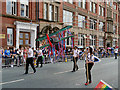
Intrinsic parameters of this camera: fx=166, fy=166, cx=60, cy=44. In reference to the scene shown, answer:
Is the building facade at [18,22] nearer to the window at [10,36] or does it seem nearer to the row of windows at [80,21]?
the window at [10,36]

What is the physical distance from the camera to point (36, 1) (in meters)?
22.7

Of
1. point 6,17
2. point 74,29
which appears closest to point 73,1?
point 74,29

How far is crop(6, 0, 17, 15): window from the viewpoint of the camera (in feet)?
65.0

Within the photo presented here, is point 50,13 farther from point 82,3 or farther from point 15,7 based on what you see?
point 82,3

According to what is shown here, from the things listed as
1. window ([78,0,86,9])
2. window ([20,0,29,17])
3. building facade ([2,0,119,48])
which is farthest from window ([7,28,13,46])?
window ([78,0,86,9])

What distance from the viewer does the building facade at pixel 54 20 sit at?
20047 millimetres

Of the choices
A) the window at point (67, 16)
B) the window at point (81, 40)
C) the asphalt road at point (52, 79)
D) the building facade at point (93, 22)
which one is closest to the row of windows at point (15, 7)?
the building facade at point (93, 22)

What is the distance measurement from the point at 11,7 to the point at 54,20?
25.4 ft

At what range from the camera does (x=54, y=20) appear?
25922 millimetres

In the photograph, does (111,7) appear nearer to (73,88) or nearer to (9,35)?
(9,35)

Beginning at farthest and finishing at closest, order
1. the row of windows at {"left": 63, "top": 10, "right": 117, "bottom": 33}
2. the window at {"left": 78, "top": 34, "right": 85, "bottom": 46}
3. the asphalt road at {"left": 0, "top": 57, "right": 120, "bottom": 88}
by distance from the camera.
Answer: the window at {"left": 78, "top": 34, "right": 85, "bottom": 46}
the row of windows at {"left": 63, "top": 10, "right": 117, "bottom": 33}
the asphalt road at {"left": 0, "top": 57, "right": 120, "bottom": 88}

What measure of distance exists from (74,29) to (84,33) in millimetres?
4115

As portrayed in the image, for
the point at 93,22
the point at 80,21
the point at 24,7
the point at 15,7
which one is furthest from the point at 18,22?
the point at 93,22

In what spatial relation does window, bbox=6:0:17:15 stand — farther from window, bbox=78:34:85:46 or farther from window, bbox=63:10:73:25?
window, bbox=78:34:85:46
